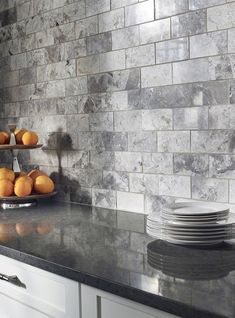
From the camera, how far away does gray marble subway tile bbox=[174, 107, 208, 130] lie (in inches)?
59.7

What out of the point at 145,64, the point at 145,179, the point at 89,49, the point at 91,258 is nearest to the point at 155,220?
the point at 91,258

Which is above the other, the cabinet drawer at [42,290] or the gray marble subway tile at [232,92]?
the gray marble subway tile at [232,92]

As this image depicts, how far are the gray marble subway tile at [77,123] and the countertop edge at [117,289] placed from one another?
2.64ft

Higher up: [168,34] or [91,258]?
[168,34]

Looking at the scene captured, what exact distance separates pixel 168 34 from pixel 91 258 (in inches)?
34.2

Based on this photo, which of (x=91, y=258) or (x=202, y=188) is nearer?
(x=91, y=258)

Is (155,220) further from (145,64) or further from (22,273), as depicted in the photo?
(145,64)

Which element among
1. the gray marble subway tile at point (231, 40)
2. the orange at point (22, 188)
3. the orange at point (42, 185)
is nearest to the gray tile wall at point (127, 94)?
the gray marble subway tile at point (231, 40)

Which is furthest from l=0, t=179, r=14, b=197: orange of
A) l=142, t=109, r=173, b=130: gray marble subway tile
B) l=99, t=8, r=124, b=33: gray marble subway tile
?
l=99, t=8, r=124, b=33: gray marble subway tile

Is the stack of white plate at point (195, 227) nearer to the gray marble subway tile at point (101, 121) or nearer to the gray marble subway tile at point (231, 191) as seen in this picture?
the gray marble subway tile at point (231, 191)

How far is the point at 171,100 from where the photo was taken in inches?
63.5

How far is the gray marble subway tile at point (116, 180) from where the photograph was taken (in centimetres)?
181

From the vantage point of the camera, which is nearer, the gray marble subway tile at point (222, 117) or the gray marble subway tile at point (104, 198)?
the gray marble subway tile at point (222, 117)

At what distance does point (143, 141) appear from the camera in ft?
5.67
